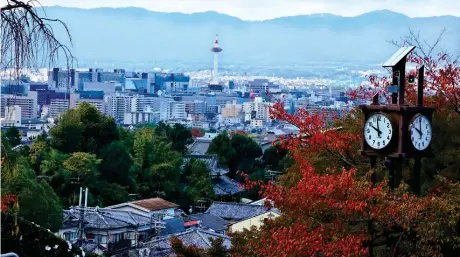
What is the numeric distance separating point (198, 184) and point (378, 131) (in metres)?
19.9

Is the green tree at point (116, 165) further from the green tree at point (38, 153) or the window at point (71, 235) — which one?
the window at point (71, 235)

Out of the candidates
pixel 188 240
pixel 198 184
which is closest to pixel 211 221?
pixel 198 184

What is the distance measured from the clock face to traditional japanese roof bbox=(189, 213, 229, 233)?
14273mm

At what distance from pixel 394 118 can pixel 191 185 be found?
20.4 metres

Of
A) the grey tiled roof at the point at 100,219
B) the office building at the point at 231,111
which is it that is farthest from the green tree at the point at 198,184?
the office building at the point at 231,111

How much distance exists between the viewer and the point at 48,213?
48.2 feet

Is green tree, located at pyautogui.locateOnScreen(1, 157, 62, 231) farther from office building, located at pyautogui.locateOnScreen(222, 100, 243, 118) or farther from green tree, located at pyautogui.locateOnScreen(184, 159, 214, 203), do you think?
office building, located at pyautogui.locateOnScreen(222, 100, 243, 118)

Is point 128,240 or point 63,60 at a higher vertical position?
point 63,60

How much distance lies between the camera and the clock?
17.4 feet

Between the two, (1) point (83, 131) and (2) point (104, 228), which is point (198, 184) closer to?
(1) point (83, 131)

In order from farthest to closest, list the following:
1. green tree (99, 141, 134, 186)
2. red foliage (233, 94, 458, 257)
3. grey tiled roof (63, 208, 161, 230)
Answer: green tree (99, 141, 134, 186)
grey tiled roof (63, 208, 161, 230)
red foliage (233, 94, 458, 257)

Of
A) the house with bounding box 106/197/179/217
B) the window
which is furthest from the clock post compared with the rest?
the house with bounding box 106/197/179/217

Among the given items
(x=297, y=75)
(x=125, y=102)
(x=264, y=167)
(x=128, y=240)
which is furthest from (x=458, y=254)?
(x=297, y=75)

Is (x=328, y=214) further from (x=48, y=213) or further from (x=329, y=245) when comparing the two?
(x=48, y=213)
